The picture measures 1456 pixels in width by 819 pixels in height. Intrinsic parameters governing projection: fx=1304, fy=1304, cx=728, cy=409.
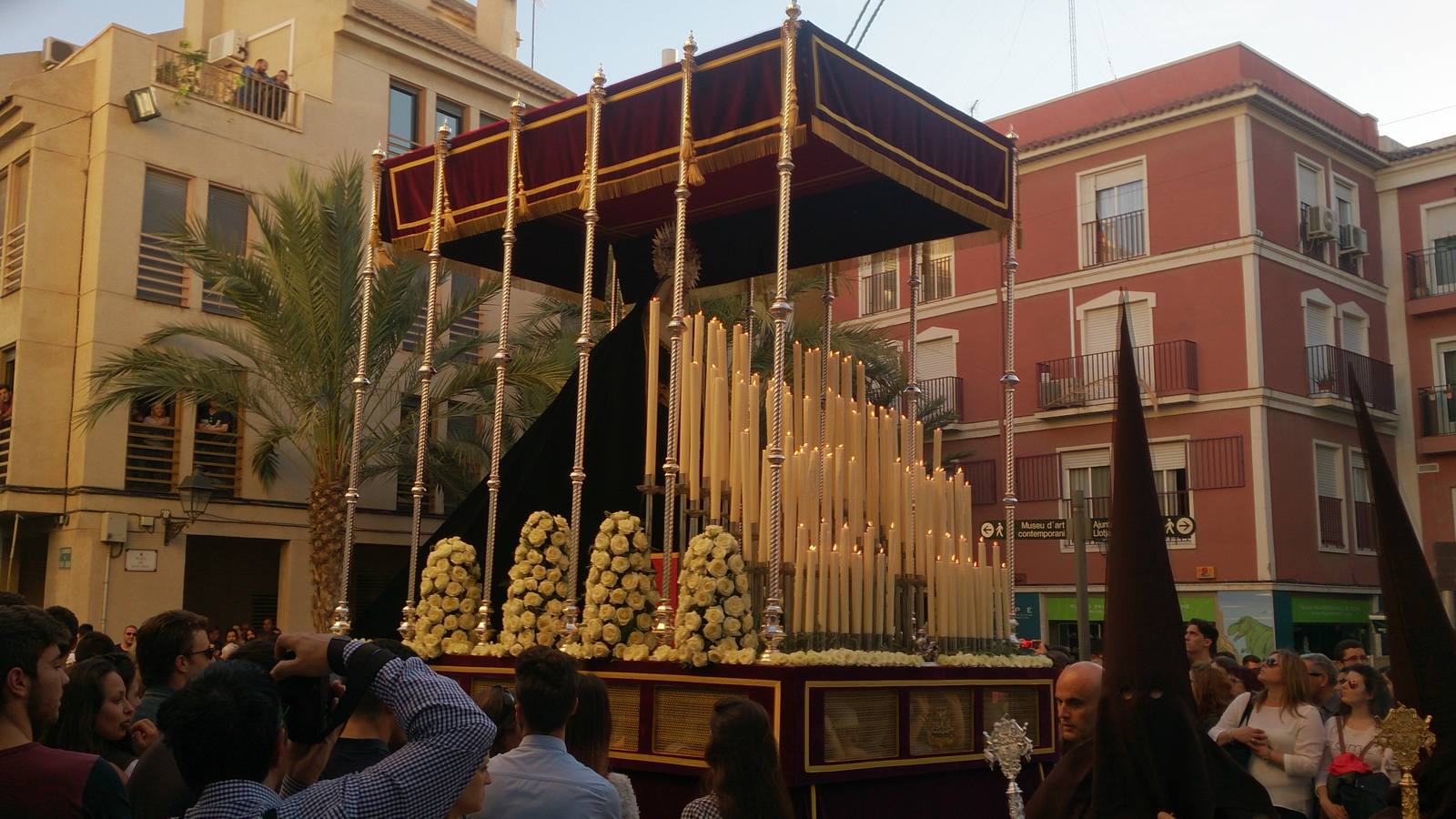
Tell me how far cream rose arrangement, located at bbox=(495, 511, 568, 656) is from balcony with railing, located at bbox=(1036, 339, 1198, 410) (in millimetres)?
15006

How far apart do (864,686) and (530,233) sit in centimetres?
493

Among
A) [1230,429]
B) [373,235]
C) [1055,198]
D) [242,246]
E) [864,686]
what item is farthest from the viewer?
[1055,198]

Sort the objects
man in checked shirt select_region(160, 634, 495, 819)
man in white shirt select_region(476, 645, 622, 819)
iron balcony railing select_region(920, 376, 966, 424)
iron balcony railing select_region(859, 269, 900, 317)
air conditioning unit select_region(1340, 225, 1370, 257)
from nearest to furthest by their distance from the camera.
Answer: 1. man in checked shirt select_region(160, 634, 495, 819)
2. man in white shirt select_region(476, 645, 622, 819)
3. air conditioning unit select_region(1340, 225, 1370, 257)
4. iron balcony railing select_region(920, 376, 966, 424)
5. iron balcony railing select_region(859, 269, 900, 317)

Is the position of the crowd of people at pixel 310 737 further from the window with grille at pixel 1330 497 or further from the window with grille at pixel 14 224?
the window with grille at pixel 1330 497

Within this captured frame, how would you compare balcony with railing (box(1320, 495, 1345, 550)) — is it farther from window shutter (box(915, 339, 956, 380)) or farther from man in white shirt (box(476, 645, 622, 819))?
man in white shirt (box(476, 645, 622, 819))

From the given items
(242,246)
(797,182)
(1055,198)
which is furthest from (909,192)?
(1055,198)

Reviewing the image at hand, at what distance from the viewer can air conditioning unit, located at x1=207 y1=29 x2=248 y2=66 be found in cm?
2058

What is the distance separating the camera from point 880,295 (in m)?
25.9

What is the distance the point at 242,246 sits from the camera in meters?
17.8

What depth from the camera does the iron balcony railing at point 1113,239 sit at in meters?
22.4

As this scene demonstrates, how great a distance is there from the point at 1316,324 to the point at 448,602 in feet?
60.2

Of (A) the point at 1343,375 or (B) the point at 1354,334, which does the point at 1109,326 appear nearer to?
(A) the point at 1343,375

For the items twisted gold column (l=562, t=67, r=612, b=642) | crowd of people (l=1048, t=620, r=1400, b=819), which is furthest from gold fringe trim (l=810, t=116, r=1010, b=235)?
crowd of people (l=1048, t=620, r=1400, b=819)

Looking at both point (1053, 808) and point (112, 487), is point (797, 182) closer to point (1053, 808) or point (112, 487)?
point (1053, 808)
